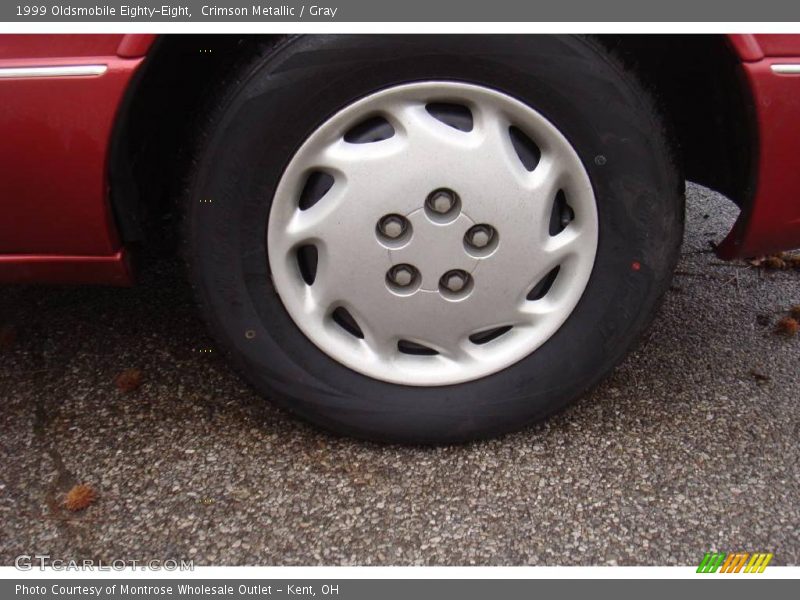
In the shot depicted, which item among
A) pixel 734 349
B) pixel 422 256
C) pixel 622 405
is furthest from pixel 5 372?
pixel 734 349

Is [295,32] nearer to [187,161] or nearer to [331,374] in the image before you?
[187,161]

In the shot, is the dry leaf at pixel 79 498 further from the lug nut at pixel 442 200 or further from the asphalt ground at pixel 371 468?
the lug nut at pixel 442 200

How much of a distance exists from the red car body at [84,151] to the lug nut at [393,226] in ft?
1.74

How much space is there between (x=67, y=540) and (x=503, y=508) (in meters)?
0.88

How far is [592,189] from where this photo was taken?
1.55 meters

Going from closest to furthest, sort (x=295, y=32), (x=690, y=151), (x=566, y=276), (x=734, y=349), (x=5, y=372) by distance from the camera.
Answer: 1. (x=295, y=32)
2. (x=566, y=276)
3. (x=690, y=151)
4. (x=5, y=372)
5. (x=734, y=349)

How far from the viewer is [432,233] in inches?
60.7

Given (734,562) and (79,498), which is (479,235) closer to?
(734,562)

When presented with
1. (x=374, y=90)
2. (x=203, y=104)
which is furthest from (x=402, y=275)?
(x=203, y=104)

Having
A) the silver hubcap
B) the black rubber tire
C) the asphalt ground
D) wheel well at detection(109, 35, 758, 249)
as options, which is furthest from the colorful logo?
Result: wheel well at detection(109, 35, 758, 249)

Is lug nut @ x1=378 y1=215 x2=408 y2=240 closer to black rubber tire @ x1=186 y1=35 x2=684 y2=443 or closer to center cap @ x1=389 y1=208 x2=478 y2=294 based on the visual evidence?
center cap @ x1=389 y1=208 x2=478 y2=294

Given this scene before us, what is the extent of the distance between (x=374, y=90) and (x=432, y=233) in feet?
0.99

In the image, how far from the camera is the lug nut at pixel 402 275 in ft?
5.19

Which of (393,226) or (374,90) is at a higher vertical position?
(374,90)
